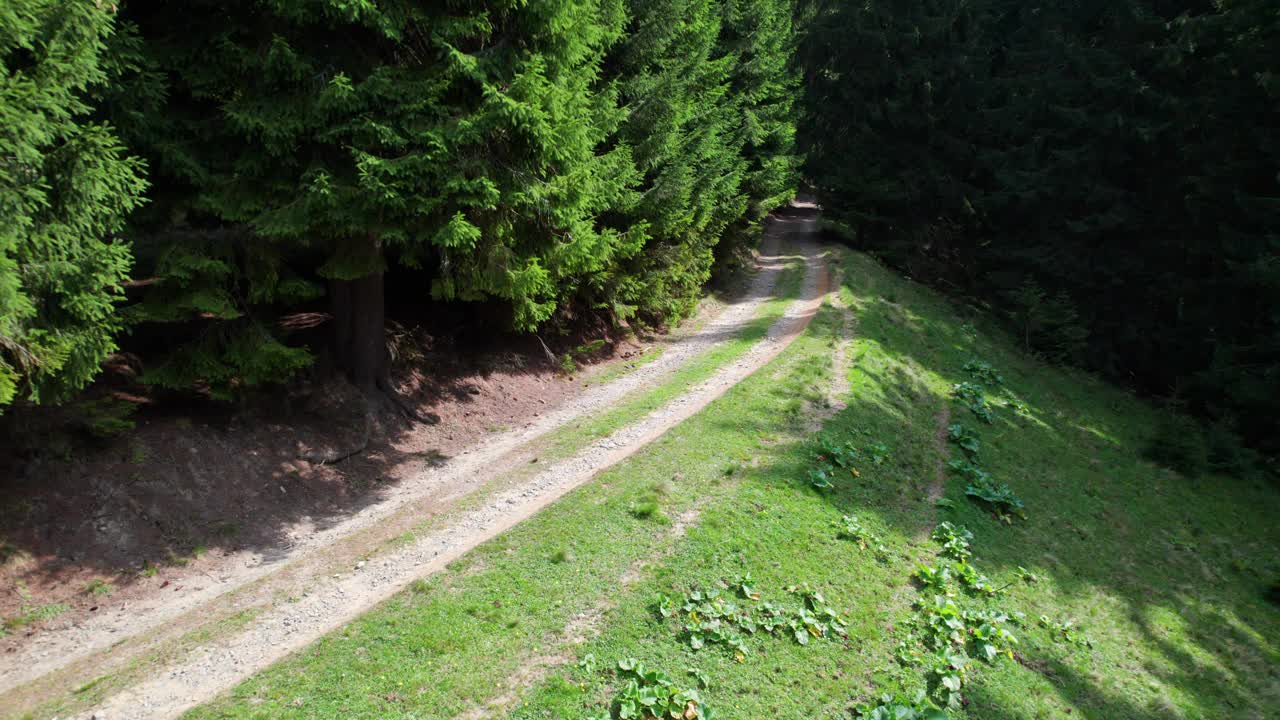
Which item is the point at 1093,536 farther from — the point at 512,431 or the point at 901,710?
the point at 512,431

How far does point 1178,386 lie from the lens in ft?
61.8

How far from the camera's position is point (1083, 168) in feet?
70.0

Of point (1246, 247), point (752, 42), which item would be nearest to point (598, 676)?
point (1246, 247)

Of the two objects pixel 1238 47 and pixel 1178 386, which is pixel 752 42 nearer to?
pixel 1238 47

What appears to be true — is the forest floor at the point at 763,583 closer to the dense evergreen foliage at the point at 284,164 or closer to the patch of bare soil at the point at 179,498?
the patch of bare soil at the point at 179,498

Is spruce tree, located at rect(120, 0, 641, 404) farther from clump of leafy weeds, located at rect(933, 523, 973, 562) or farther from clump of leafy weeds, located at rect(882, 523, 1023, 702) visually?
clump of leafy weeds, located at rect(933, 523, 973, 562)

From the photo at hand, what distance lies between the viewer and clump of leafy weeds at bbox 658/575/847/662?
6785 mm

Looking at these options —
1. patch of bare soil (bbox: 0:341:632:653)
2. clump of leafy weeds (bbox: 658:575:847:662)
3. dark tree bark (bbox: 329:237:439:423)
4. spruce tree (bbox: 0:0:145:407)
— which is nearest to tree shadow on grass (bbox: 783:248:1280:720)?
clump of leafy weeds (bbox: 658:575:847:662)

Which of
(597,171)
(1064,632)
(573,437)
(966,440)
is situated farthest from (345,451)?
(966,440)

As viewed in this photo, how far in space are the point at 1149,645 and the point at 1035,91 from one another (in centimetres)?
2063

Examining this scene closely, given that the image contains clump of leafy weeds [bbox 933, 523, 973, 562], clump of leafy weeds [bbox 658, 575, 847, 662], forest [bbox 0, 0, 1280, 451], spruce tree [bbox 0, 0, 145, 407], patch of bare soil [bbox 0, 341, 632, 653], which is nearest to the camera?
spruce tree [bbox 0, 0, 145, 407]

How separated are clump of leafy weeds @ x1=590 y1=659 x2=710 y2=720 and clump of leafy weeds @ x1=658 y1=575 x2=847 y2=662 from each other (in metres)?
0.72

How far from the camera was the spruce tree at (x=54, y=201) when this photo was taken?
227 inches

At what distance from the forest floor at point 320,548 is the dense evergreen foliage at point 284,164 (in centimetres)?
192
